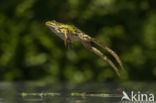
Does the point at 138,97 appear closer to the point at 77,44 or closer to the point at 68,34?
the point at 68,34

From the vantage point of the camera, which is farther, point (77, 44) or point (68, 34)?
point (77, 44)

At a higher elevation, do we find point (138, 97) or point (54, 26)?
point (54, 26)

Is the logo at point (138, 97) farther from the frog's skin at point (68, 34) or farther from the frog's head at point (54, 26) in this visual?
the frog's head at point (54, 26)

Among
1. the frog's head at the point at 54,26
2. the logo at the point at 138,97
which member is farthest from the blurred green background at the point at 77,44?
the frog's head at the point at 54,26

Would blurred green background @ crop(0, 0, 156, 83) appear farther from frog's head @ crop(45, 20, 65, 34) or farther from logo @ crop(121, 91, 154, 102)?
frog's head @ crop(45, 20, 65, 34)

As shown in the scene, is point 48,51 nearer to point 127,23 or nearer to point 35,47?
point 35,47

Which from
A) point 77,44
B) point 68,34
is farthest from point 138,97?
point 77,44

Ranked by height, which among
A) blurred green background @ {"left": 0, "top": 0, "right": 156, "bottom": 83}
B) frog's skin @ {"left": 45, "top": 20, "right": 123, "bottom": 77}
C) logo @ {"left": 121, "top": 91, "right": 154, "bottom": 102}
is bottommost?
logo @ {"left": 121, "top": 91, "right": 154, "bottom": 102}

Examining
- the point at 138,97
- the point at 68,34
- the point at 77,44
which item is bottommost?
the point at 138,97

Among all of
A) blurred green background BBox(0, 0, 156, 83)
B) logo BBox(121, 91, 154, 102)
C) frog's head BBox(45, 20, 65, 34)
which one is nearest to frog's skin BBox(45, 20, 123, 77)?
frog's head BBox(45, 20, 65, 34)
